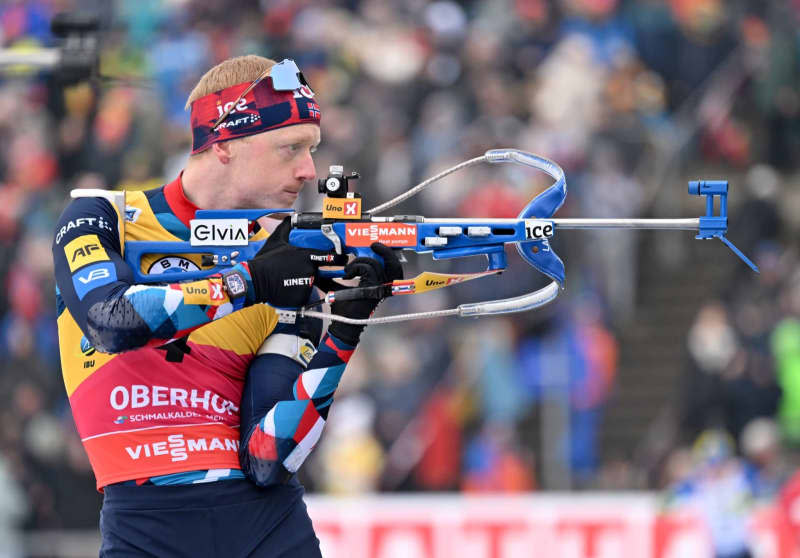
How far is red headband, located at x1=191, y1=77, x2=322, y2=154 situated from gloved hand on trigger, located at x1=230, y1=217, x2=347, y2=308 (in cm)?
36

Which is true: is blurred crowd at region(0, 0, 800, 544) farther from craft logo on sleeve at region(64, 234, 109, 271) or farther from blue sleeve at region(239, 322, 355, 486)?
craft logo on sleeve at region(64, 234, 109, 271)

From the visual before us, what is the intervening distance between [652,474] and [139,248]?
25.7 feet

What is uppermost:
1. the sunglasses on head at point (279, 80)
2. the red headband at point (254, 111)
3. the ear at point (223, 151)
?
the sunglasses on head at point (279, 80)

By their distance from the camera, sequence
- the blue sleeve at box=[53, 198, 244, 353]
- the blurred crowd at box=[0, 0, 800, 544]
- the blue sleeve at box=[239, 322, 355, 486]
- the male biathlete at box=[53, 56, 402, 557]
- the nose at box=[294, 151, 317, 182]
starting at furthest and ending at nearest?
the blurred crowd at box=[0, 0, 800, 544]
the nose at box=[294, 151, 317, 182]
the blue sleeve at box=[239, 322, 355, 486]
the male biathlete at box=[53, 56, 402, 557]
the blue sleeve at box=[53, 198, 244, 353]

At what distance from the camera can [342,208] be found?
388 cm

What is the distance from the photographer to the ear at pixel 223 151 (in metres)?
4.04

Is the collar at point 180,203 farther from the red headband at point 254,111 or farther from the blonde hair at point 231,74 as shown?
the blonde hair at point 231,74

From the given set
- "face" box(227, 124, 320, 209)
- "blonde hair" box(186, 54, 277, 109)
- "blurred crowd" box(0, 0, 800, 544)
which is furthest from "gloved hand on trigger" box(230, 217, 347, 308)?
"blurred crowd" box(0, 0, 800, 544)

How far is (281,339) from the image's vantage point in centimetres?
407

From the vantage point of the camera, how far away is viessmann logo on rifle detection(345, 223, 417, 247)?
3846mm

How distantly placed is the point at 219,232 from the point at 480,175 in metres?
7.84

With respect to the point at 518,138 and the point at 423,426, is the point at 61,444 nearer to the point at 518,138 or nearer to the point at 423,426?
the point at 423,426

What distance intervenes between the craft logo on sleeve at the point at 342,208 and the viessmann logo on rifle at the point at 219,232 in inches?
10.5

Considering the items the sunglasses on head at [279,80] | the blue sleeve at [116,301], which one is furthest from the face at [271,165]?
the blue sleeve at [116,301]
